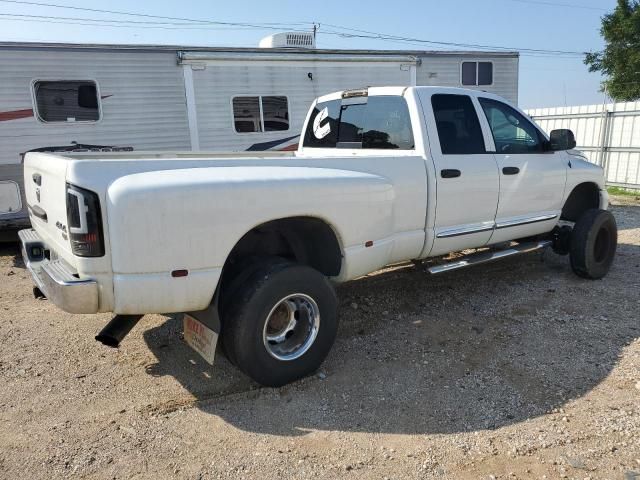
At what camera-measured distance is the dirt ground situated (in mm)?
2709

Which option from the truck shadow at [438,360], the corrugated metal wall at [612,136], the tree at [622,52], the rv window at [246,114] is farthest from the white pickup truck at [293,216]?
the tree at [622,52]

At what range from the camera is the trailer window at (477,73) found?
1005 cm

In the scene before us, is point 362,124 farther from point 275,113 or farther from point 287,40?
point 287,40

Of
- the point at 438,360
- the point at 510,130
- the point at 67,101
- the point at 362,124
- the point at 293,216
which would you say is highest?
the point at 67,101

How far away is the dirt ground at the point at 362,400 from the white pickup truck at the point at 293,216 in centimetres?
41

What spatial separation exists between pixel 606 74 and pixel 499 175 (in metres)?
33.3

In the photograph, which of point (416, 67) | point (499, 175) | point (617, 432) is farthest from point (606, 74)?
point (617, 432)

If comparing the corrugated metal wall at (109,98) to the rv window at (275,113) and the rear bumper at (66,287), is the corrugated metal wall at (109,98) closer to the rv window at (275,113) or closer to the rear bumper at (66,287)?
the rv window at (275,113)

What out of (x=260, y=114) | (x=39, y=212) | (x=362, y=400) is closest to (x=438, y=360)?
(x=362, y=400)

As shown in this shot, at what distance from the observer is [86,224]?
268cm

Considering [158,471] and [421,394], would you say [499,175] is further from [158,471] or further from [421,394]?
[158,471]

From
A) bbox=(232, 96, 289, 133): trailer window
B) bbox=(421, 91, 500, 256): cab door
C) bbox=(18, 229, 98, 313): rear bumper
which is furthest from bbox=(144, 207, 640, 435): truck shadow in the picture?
bbox=(232, 96, 289, 133): trailer window

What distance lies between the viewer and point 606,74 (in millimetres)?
32094

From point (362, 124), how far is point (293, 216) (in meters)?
1.87
